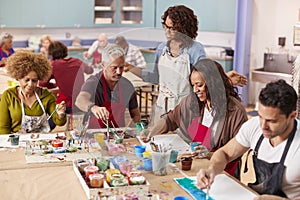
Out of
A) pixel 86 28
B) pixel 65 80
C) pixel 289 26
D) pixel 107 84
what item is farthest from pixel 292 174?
pixel 86 28

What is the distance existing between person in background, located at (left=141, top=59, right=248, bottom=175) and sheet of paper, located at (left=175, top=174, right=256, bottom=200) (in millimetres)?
400

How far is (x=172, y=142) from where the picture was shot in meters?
2.81

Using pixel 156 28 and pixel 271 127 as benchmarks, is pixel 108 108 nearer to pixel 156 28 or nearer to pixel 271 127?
pixel 271 127

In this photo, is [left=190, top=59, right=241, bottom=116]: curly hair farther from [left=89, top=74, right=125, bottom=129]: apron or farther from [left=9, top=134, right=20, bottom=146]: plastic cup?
[left=9, top=134, right=20, bottom=146]: plastic cup

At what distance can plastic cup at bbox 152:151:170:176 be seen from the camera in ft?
7.58

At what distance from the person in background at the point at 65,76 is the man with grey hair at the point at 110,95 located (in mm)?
1050

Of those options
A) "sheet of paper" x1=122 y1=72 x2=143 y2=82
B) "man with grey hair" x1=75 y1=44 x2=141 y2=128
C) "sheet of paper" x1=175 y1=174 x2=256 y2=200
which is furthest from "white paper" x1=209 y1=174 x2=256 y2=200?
"sheet of paper" x1=122 y1=72 x2=143 y2=82

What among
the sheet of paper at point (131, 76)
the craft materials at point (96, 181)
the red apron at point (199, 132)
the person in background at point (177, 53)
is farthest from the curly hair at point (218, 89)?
the sheet of paper at point (131, 76)

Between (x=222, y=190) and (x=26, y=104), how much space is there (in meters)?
1.57

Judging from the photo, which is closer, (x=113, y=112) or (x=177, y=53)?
(x=113, y=112)

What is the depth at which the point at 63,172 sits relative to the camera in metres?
2.35

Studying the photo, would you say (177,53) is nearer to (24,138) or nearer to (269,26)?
(24,138)

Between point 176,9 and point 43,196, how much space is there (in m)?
1.83

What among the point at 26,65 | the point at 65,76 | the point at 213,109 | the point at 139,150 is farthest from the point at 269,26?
the point at 139,150
